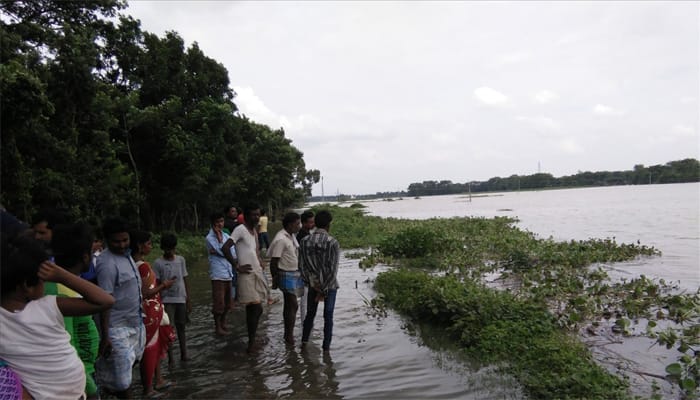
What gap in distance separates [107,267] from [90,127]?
497 inches

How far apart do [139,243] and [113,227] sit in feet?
2.06

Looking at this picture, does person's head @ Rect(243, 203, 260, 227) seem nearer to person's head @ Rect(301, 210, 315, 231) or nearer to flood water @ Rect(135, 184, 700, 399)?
person's head @ Rect(301, 210, 315, 231)

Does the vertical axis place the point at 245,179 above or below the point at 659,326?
above

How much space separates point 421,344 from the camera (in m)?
6.47

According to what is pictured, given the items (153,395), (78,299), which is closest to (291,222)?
(153,395)

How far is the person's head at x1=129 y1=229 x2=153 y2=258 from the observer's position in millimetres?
4315

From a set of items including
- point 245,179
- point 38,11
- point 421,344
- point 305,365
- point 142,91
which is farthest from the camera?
point 245,179

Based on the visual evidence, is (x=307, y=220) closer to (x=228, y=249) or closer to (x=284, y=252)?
(x=284, y=252)

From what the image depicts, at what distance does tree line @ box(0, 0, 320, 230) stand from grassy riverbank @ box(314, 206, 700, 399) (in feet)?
26.9

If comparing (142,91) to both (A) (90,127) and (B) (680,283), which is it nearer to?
(A) (90,127)

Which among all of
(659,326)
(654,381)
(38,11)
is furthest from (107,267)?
(38,11)

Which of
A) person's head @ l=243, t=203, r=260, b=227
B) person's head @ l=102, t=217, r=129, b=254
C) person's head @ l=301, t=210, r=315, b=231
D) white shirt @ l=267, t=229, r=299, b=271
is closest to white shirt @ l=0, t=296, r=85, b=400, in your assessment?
person's head @ l=102, t=217, r=129, b=254

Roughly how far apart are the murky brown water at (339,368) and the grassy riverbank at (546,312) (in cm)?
33

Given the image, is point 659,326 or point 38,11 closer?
point 659,326
